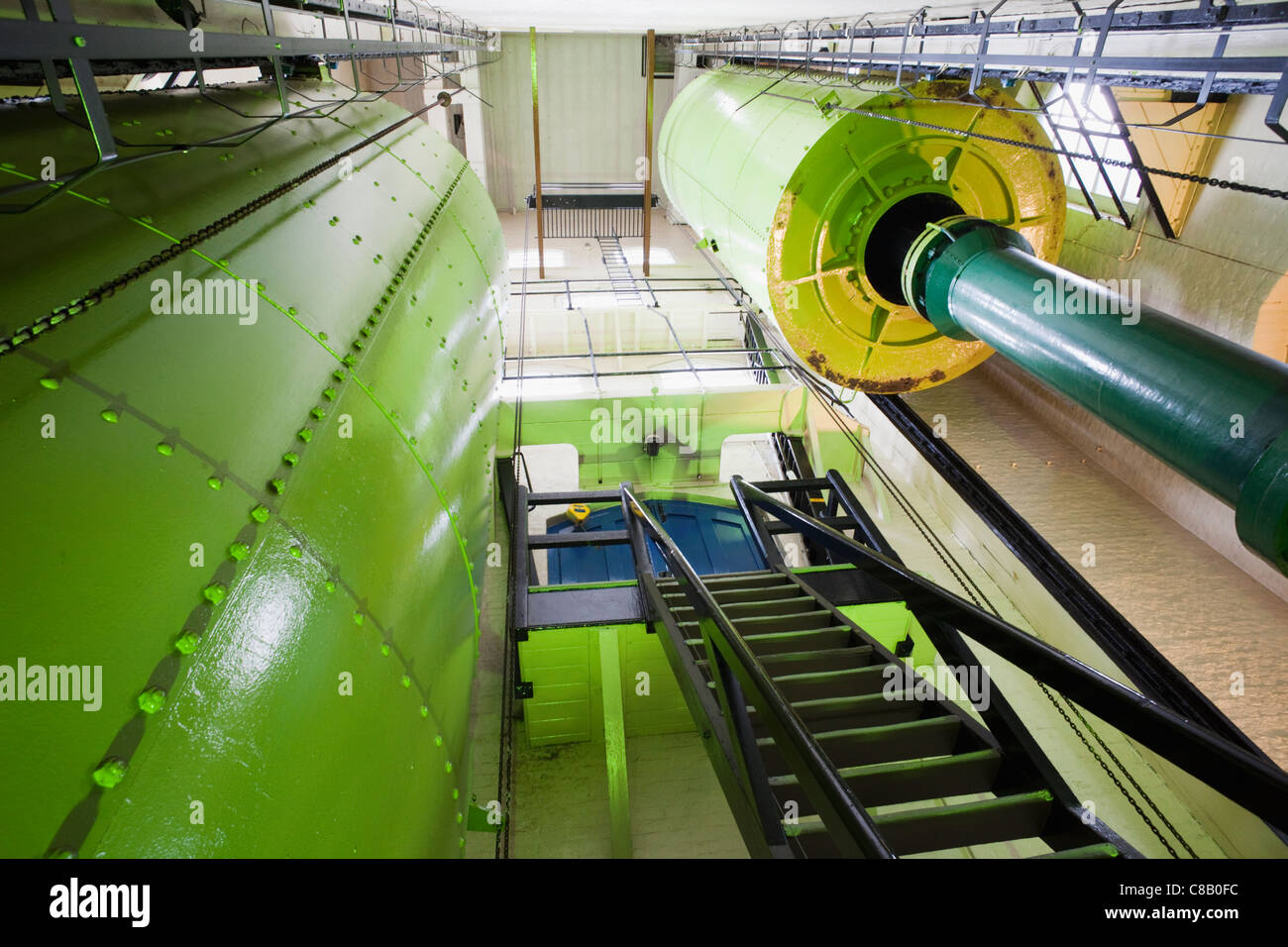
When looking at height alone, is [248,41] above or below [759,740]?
above

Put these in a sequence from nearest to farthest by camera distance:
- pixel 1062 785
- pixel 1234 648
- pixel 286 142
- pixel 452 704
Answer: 1. pixel 1062 785
2. pixel 452 704
3. pixel 286 142
4. pixel 1234 648

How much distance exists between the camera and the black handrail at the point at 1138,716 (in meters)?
1.84

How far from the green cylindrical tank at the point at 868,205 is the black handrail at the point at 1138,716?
2.39m

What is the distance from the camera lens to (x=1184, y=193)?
5031mm

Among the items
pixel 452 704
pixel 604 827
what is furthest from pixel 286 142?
pixel 604 827

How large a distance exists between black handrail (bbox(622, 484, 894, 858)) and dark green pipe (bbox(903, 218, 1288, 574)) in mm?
1361

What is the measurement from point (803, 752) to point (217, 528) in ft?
6.05

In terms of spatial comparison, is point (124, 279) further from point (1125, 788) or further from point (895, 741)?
point (1125, 788)

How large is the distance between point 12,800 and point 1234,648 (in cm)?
613

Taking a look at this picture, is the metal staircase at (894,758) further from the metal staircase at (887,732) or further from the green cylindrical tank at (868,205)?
the green cylindrical tank at (868,205)

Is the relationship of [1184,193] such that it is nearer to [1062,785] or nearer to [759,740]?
[1062,785]

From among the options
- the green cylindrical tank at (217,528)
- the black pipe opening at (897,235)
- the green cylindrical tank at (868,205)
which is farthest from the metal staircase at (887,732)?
the black pipe opening at (897,235)

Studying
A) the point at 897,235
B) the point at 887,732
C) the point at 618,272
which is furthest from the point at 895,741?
the point at 618,272

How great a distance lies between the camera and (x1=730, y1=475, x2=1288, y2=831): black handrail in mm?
1845
